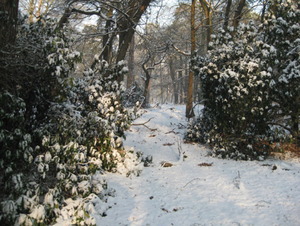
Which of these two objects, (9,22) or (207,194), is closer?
(9,22)

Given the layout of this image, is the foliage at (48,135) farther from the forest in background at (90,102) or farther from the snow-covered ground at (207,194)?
the snow-covered ground at (207,194)

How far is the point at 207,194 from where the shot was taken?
4891 mm

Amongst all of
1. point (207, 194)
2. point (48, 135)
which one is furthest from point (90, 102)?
point (207, 194)

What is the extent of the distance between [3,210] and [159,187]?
3.41 metres

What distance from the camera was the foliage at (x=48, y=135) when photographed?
310 centimetres

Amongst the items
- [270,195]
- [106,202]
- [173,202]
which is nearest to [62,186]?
[106,202]

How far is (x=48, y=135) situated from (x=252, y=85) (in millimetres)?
5997

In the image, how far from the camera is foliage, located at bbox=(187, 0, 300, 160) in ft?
22.6

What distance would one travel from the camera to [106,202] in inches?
172

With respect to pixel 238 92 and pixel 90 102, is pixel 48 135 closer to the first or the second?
pixel 90 102

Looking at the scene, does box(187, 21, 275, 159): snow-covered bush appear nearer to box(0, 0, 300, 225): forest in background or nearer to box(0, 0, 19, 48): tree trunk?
box(0, 0, 300, 225): forest in background

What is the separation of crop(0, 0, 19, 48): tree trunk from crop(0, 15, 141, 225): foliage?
0.59ft

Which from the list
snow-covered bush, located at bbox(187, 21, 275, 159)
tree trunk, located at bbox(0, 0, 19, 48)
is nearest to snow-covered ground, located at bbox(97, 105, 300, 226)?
snow-covered bush, located at bbox(187, 21, 275, 159)

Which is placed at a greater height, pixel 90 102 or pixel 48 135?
pixel 90 102
